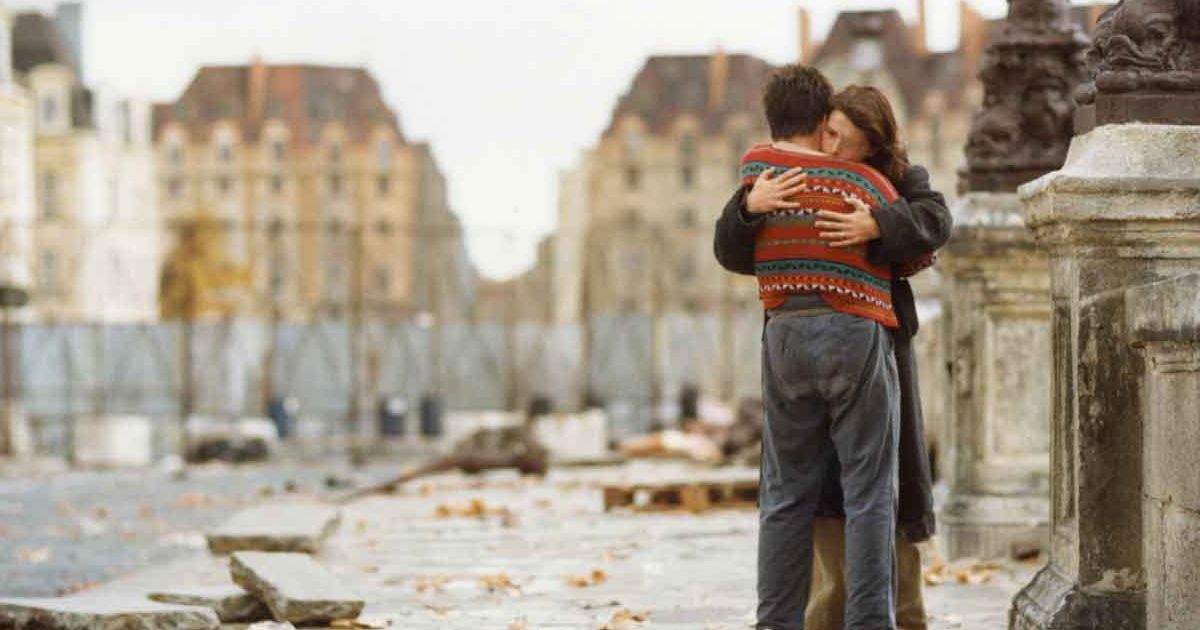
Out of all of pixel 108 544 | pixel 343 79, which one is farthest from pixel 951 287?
pixel 343 79

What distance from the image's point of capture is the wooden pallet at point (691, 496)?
14469 mm

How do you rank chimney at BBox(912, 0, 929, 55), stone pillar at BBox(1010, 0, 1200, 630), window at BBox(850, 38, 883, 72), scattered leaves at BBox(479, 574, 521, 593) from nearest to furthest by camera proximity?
1. stone pillar at BBox(1010, 0, 1200, 630)
2. scattered leaves at BBox(479, 574, 521, 593)
3. window at BBox(850, 38, 883, 72)
4. chimney at BBox(912, 0, 929, 55)

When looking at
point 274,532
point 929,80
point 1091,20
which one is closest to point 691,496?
point 274,532

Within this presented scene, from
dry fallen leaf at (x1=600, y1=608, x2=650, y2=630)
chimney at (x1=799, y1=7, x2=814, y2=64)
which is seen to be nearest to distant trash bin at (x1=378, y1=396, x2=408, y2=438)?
dry fallen leaf at (x1=600, y1=608, x2=650, y2=630)

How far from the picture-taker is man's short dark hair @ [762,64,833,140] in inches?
244

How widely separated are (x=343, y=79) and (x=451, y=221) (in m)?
7.64

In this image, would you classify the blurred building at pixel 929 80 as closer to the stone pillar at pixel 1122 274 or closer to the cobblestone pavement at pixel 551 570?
the cobblestone pavement at pixel 551 570

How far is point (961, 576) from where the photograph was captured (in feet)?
29.1

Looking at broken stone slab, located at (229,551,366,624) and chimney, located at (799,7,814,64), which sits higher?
chimney, located at (799,7,814,64)

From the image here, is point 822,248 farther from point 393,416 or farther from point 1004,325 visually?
point 393,416

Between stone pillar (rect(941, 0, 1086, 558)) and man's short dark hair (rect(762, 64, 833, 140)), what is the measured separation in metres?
3.65

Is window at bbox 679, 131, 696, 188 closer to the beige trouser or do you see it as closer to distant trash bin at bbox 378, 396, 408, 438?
distant trash bin at bbox 378, 396, 408, 438

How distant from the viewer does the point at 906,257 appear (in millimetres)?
6113

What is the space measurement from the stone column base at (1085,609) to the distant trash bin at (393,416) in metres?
37.1
